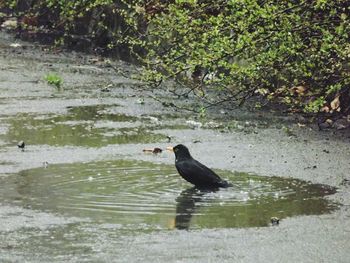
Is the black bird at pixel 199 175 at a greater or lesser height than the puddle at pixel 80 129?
greater

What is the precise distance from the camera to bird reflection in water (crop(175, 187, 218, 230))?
7.45 m

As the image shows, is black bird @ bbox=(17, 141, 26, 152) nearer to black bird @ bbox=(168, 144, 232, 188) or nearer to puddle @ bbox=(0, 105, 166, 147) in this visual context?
puddle @ bbox=(0, 105, 166, 147)

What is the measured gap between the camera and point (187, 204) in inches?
322

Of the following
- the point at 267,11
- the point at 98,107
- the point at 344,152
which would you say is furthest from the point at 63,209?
the point at 98,107

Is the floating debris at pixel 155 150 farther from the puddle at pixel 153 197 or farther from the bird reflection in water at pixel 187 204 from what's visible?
the bird reflection in water at pixel 187 204

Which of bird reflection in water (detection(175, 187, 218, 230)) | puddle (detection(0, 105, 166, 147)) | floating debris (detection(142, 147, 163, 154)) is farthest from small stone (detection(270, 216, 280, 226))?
puddle (detection(0, 105, 166, 147))

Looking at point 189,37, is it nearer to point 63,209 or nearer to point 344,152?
point 344,152

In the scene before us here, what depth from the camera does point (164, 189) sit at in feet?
28.9

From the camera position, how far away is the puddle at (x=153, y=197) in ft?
24.9

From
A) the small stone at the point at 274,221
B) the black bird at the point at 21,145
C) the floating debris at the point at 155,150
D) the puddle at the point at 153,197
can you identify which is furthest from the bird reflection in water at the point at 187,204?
the black bird at the point at 21,145

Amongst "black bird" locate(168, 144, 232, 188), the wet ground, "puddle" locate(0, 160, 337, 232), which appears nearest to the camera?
the wet ground

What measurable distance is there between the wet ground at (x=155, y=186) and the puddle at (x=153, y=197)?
0.04 feet

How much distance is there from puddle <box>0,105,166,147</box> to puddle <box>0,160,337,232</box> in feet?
5.27

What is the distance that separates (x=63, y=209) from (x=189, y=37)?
3.61 meters
